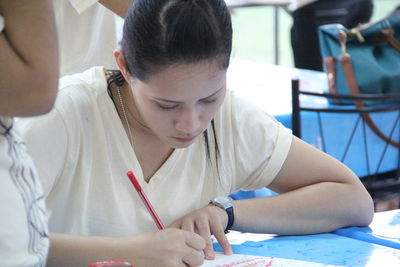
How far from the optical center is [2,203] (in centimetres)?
80

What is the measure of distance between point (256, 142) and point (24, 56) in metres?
0.70

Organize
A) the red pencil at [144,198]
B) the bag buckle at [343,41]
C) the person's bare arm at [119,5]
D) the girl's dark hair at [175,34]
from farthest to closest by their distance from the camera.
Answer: the bag buckle at [343,41] → the person's bare arm at [119,5] → the red pencil at [144,198] → the girl's dark hair at [175,34]

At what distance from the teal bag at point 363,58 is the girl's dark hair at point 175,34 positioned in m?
1.35

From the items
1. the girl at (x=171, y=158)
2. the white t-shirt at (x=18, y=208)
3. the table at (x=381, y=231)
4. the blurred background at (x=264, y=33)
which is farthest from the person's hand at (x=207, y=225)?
the blurred background at (x=264, y=33)

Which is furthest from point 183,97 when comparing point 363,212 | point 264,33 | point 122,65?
point 264,33

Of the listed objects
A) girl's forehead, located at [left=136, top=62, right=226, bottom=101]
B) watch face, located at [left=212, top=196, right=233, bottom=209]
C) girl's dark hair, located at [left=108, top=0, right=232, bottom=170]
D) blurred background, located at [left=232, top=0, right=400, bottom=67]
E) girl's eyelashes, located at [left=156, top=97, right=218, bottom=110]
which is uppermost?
girl's dark hair, located at [left=108, top=0, right=232, bottom=170]

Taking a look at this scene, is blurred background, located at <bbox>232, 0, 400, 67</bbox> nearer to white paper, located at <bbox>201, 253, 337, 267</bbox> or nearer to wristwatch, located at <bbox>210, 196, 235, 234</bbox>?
wristwatch, located at <bbox>210, 196, 235, 234</bbox>

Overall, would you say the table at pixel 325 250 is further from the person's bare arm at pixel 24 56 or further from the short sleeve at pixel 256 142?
the person's bare arm at pixel 24 56

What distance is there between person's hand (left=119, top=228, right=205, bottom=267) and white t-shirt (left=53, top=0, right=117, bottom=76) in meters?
0.70

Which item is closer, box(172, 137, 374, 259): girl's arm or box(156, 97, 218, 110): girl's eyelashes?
box(156, 97, 218, 110): girl's eyelashes

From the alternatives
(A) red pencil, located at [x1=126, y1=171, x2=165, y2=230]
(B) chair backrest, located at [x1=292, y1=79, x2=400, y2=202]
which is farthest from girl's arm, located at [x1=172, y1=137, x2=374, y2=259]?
(B) chair backrest, located at [x1=292, y1=79, x2=400, y2=202]

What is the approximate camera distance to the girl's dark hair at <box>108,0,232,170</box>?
1.15m

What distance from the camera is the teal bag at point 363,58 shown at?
8.13ft

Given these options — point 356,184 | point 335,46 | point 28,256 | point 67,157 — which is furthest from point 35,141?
point 335,46
